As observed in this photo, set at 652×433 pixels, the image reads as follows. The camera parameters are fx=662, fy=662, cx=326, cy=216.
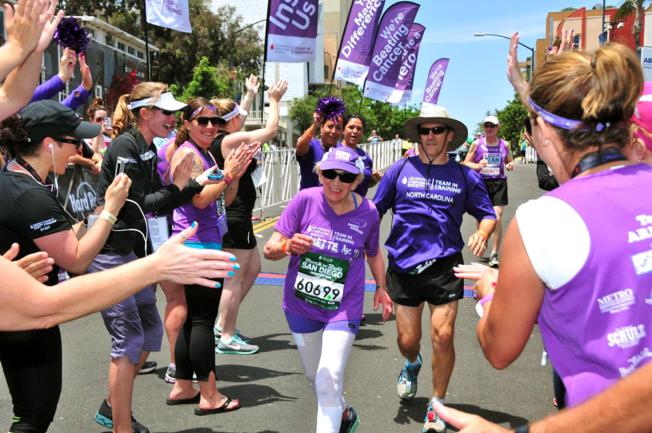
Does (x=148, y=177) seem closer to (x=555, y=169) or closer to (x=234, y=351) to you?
(x=234, y=351)

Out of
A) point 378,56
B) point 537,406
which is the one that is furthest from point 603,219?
point 378,56

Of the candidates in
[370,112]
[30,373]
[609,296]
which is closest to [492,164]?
[30,373]

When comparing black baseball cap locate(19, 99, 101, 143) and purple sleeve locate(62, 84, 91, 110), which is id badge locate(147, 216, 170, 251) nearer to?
black baseball cap locate(19, 99, 101, 143)

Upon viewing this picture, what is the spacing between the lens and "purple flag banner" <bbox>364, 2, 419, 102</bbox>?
16156mm

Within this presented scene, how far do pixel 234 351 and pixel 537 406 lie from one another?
2597mm

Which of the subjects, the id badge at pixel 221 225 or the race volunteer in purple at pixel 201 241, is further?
the id badge at pixel 221 225

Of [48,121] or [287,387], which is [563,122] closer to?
[48,121]

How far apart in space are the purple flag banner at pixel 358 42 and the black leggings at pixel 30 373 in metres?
13.1

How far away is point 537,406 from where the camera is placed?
4738mm

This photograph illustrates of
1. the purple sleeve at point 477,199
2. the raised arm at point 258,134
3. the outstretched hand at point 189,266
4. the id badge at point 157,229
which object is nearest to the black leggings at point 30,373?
the outstretched hand at point 189,266

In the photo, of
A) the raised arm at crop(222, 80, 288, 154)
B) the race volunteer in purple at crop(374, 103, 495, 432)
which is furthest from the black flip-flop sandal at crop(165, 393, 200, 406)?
the raised arm at crop(222, 80, 288, 154)

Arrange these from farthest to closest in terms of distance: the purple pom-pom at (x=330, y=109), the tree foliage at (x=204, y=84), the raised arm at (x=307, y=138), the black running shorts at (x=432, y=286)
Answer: the tree foliage at (x=204, y=84) < the purple pom-pom at (x=330, y=109) < the raised arm at (x=307, y=138) < the black running shorts at (x=432, y=286)

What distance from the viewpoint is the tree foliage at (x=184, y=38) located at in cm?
4744

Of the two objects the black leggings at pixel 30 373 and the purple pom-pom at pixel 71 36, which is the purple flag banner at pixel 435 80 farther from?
the black leggings at pixel 30 373
